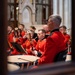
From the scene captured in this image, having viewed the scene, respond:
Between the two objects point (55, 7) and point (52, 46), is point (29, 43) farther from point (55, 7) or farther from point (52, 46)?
point (55, 7)

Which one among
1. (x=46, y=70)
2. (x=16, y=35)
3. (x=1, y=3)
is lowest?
(x=16, y=35)

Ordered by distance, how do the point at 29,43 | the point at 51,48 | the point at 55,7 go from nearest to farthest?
the point at 51,48, the point at 29,43, the point at 55,7

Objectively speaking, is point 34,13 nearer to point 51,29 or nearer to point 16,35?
point 16,35

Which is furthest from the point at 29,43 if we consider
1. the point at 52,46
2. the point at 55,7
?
the point at 55,7

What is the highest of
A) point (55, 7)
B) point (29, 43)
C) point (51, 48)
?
point (55, 7)

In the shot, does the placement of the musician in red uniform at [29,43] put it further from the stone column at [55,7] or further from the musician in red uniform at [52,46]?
the stone column at [55,7]

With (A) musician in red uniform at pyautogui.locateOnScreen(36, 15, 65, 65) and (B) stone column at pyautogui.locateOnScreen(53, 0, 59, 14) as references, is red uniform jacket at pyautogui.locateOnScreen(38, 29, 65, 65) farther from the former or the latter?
(B) stone column at pyautogui.locateOnScreen(53, 0, 59, 14)

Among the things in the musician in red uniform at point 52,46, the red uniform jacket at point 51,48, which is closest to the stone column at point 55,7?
the musician in red uniform at point 52,46

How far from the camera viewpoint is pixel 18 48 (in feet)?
13.2

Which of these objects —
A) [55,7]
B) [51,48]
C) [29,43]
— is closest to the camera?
[51,48]

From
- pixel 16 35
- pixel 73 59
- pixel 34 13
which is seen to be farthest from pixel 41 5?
pixel 73 59

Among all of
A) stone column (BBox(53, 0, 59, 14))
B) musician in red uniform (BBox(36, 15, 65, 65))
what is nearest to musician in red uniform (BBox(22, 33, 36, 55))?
musician in red uniform (BBox(36, 15, 65, 65))

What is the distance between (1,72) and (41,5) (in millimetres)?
10923

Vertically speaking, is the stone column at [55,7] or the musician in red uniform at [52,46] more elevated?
the stone column at [55,7]
